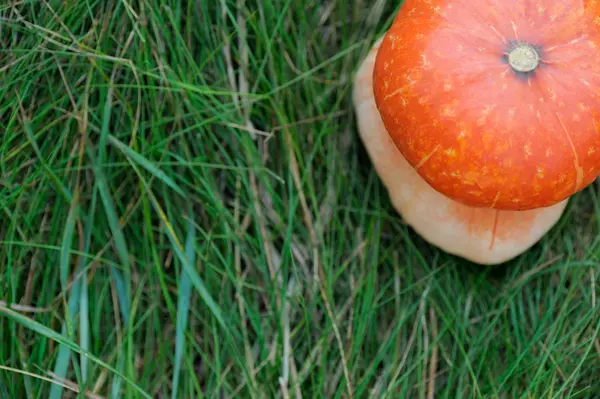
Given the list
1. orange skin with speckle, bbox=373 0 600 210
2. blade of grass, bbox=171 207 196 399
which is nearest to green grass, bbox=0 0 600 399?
blade of grass, bbox=171 207 196 399

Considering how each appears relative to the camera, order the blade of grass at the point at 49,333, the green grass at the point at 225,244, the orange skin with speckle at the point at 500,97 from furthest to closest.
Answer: the green grass at the point at 225,244 → the blade of grass at the point at 49,333 → the orange skin with speckle at the point at 500,97

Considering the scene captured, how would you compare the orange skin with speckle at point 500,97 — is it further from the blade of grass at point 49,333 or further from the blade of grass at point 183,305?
the blade of grass at point 49,333

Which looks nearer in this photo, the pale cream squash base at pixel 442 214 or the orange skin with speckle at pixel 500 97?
the orange skin with speckle at pixel 500 97

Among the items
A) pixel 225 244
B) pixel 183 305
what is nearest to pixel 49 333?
pixel 183 305

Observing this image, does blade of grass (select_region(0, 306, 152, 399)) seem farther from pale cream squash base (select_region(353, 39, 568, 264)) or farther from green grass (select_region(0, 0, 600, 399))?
pale cream squash base (select_region(353, 39, 568, 264))

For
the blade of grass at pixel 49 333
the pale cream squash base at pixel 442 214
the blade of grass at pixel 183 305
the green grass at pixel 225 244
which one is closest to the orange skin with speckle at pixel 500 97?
the pale cream squash base at pixel 442 214

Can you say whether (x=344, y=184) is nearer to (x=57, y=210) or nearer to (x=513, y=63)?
(x=513, y=63)

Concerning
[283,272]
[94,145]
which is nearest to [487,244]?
[283,272]
